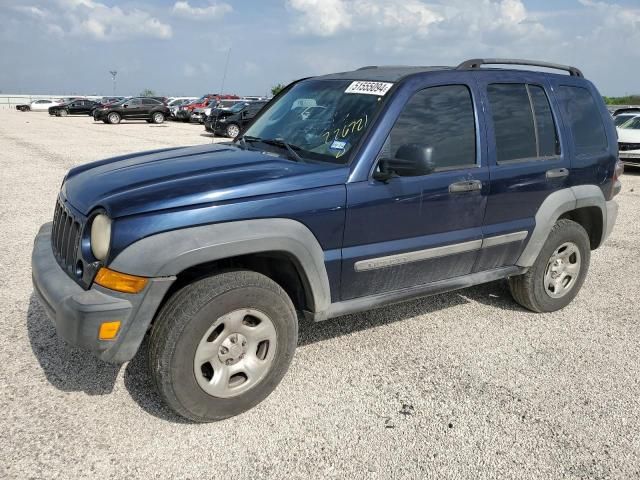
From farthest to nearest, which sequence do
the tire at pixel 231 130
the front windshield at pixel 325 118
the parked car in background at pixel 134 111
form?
the parked car in background at pixel 134 111 → the tire at pixel 231 130 → the front windshield at pixel 325 118

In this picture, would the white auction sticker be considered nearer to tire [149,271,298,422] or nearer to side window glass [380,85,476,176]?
side window glass [380,85,476,176]

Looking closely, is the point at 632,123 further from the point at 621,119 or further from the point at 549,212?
the point at 549,212

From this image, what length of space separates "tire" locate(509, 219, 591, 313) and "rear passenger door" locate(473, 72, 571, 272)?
1.12 ft

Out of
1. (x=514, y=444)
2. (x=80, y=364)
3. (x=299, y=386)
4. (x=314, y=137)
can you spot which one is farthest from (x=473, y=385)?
(x=80, y=364)

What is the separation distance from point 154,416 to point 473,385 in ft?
6.25

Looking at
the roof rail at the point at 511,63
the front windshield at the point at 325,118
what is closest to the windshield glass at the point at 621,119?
the roof rail at the point at 511,63

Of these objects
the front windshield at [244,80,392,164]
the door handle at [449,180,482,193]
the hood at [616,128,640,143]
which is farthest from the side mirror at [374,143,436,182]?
the hood at [616,128,640,143]

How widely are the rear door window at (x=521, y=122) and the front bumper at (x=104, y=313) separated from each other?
251 centimetres

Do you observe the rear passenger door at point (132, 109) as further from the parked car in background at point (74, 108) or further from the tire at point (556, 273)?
the tire at point (556, 273)

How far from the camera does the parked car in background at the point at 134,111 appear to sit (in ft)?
98.7

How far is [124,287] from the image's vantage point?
2590 millimetres

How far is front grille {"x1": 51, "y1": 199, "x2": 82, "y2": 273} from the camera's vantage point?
2.90m

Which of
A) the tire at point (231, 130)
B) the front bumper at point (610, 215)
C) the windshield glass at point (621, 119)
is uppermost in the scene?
the windshield glass at point (621, 119)

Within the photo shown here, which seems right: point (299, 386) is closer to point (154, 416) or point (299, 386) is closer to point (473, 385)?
point (154, 416)
